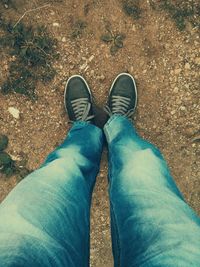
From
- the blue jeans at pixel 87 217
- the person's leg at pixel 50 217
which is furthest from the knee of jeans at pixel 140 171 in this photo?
the person's leg at pixel 50 217

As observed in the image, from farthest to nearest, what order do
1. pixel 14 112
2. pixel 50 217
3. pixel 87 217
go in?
pixel 14 112, pixel 87 217, pixel 50 217

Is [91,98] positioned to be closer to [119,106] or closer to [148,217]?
[119,106]

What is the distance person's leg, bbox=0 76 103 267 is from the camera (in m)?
1.29

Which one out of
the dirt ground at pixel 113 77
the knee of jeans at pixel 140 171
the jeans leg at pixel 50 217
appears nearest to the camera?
the jeans leg at pixel 50 217

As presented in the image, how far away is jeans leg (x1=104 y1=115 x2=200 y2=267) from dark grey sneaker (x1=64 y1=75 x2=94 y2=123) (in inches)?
23.2

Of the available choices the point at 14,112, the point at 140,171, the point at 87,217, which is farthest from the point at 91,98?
the point at 87,217

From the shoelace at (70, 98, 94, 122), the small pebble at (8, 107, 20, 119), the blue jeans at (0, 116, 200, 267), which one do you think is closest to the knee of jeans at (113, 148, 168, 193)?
the blue jeans at (0, 116, 200, 267)

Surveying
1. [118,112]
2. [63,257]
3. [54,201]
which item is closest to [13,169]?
[118,112]

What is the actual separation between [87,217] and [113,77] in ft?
3.66

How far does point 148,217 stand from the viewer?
1.48m

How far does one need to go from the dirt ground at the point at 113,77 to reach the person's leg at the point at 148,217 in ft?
1.93

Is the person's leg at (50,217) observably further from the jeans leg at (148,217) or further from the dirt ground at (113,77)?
the dirt ground at (113,77)

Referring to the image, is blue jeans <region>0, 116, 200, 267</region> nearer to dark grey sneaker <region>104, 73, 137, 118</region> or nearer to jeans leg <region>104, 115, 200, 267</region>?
jeans leg <region>104, 115, 200, 267</region>

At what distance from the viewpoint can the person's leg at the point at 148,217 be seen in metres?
1.34
